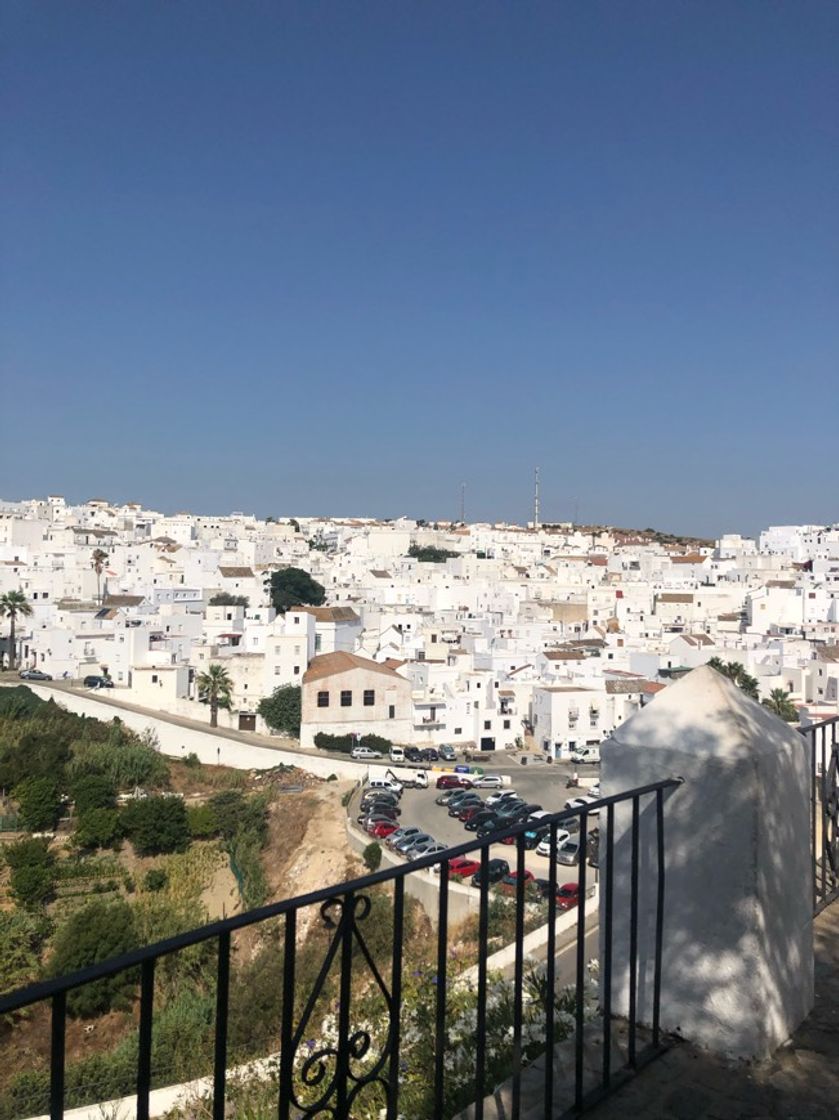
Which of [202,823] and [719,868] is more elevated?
[719,868]

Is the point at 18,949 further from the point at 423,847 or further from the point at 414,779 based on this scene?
the point at 414,779

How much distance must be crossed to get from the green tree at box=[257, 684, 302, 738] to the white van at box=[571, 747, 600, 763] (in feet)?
41.4

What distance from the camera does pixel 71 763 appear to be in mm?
32906

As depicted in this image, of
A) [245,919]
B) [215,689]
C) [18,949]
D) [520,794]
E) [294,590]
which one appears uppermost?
[245,919]

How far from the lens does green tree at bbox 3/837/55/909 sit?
23812 millimetres

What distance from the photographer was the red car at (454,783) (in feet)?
107

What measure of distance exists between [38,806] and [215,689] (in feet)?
41.0

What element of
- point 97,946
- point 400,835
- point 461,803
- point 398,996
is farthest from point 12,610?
point 398,996

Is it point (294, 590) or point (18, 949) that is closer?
point (18, 949)

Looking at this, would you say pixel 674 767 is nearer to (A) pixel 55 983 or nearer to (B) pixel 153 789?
(A) pixel 55 983

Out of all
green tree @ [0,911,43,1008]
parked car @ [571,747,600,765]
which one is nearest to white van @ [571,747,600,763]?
parked car @ [571,747,600,765]

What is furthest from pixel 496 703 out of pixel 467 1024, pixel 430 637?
pixel 467 1024

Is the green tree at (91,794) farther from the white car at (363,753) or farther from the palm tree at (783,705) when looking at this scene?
the palm tree at (783,705)

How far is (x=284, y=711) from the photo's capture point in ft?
134
